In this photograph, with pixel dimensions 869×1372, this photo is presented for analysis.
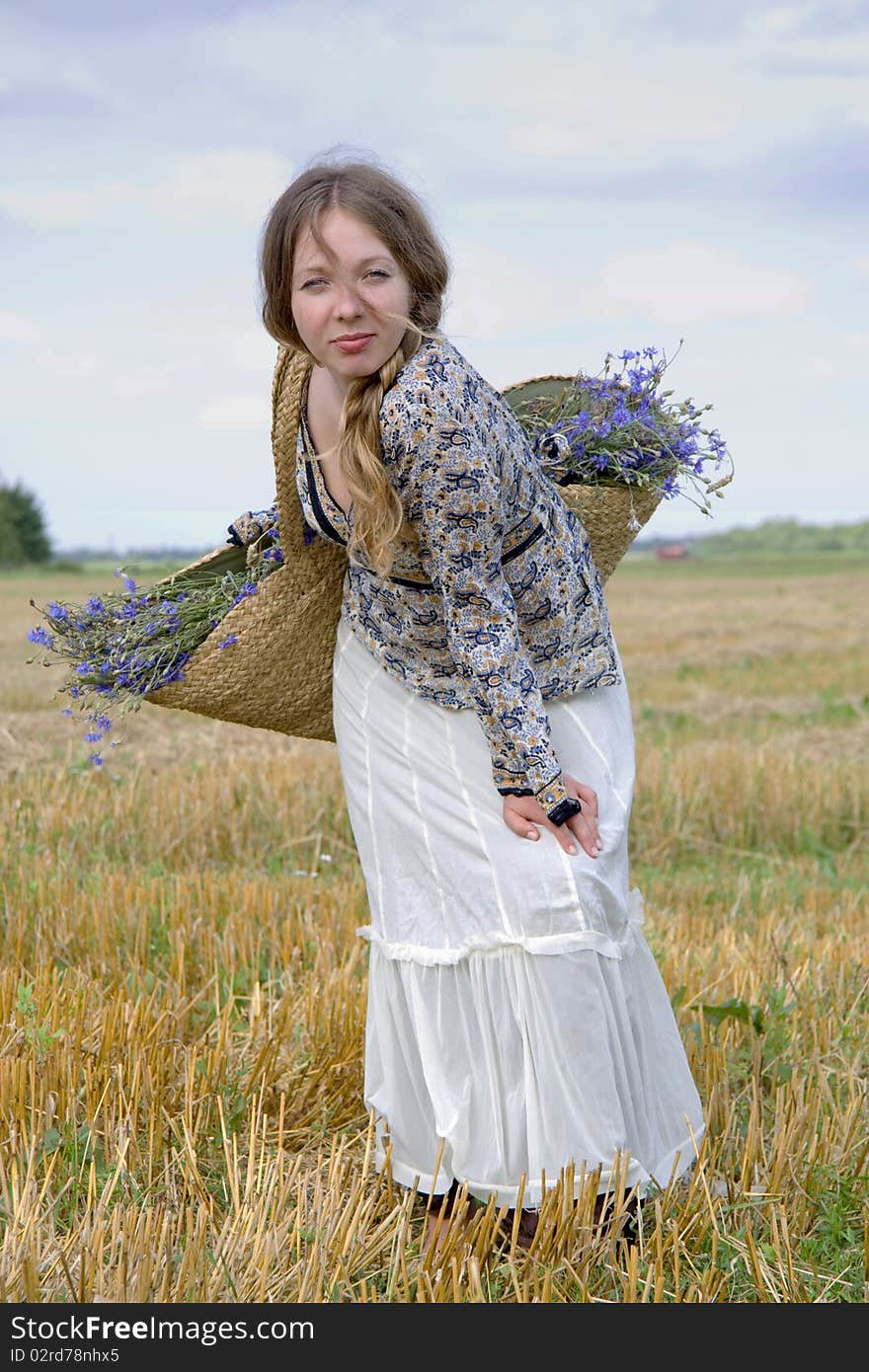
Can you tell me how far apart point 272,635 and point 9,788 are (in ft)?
14.7

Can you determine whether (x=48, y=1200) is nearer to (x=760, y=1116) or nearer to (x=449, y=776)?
(x=449, y=776)

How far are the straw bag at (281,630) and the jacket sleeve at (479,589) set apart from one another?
0.41 meters

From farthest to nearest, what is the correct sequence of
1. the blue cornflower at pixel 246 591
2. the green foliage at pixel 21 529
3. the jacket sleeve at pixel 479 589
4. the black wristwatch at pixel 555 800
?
the green foliage at pixel 21 529, the blue cornflower at pixel 246 591, the black wristwatch at pixel 555 800, the jacket sleeve at pixel 479 589

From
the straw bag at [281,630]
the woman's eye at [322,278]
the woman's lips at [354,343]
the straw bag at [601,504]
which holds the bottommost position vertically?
the straw bag at [281,630]

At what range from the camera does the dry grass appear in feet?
8.82

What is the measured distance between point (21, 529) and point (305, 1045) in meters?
61.7

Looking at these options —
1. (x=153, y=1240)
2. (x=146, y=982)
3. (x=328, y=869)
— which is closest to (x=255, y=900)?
(x=146, y=982)

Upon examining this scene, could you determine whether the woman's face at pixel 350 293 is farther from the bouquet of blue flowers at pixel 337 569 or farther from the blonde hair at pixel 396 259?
the bouquet of blue flowers at pixel 337 569

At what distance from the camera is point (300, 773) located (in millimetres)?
7336

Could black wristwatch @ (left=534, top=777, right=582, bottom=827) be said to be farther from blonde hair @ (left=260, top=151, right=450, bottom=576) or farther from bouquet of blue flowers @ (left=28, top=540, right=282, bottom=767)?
bouquet of blue flowers @ (left=28, top=540, right=282, bottom=767)

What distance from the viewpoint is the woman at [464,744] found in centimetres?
249

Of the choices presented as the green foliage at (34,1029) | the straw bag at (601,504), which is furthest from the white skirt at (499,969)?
the green foliage at (34,1029)

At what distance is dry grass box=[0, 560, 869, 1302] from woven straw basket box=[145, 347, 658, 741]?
93cm

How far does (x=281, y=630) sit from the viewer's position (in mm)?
3016
